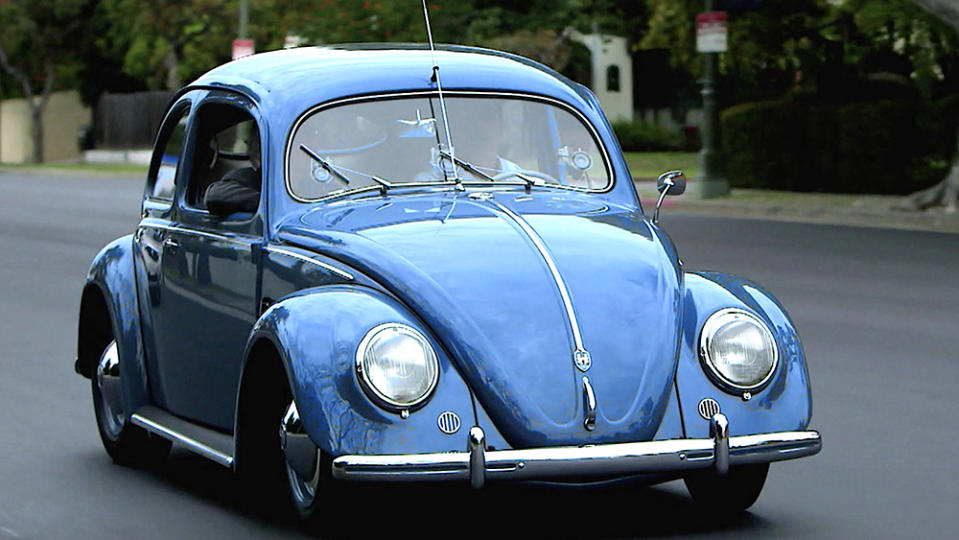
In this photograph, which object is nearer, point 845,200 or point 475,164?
point 475,164

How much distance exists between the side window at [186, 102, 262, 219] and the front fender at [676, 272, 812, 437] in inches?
69.6

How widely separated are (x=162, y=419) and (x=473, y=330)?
80.7 inches

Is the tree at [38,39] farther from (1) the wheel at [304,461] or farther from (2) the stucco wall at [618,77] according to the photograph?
(1) the wheel at [304,461]

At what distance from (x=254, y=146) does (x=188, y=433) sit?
1.12 m

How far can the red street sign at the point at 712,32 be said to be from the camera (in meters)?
28.4

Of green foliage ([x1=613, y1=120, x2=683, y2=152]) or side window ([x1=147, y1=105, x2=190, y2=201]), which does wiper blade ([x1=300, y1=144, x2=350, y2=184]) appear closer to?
side window ([x1=147, y1=105, x2=190, y2=201])

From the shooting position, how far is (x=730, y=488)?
6633mm

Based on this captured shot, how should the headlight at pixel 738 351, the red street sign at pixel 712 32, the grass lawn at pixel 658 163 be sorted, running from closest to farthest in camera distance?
the headlight at pixel 738 351
the red street sign at pixel 712 32
the grass lawn at pixel 658 163

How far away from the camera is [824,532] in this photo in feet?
21.1

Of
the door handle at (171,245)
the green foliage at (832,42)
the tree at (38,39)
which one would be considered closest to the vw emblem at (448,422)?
the door handle at (171,245)

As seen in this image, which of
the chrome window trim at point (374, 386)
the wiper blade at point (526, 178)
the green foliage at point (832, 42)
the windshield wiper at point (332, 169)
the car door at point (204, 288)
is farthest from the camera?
the green foliage at point (832, 42)

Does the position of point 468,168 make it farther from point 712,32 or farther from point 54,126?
point 54,126

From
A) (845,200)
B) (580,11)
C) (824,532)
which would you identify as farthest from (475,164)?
(580,11)

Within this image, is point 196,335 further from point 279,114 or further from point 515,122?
point 515,122
